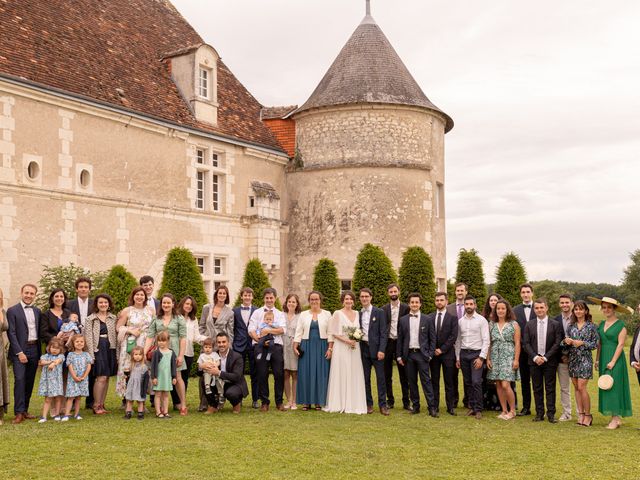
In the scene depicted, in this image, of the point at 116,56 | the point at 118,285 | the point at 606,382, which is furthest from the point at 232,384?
the point at 116,56

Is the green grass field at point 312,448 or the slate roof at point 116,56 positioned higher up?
the slate roof at point 116,56

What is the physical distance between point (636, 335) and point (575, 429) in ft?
5.17

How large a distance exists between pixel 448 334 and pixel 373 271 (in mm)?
8710

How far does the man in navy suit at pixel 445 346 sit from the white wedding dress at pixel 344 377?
3.66 ft

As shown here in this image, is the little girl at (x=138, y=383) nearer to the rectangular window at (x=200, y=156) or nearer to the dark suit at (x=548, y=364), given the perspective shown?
the dark suit at (x=548, y=364)

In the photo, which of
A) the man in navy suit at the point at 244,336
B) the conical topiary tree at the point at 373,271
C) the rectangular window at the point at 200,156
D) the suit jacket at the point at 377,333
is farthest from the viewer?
the rectangular window at the point at 200,156

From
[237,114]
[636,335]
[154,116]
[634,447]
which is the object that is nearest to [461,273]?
[237,114]

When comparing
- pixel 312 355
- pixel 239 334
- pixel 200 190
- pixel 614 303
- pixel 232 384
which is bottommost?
pixel 232 384

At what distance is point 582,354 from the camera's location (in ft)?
33.3

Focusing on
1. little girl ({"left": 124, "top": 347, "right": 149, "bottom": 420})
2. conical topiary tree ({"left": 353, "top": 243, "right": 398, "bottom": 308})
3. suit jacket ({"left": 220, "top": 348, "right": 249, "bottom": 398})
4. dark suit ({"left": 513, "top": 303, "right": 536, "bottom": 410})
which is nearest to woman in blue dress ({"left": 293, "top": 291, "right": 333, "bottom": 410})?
suit jacket ({"left": 220, "top": 348, "right": 249, "bottom": 398})

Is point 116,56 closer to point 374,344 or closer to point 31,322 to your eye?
point 31,322

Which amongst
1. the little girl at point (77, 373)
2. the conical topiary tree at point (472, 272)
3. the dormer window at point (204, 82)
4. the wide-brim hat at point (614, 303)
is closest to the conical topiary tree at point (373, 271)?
the conical topiary tree at point (472, 272)

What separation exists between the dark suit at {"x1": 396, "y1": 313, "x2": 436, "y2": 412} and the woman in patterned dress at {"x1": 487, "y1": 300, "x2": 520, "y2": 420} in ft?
2.84

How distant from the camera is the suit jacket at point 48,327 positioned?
9.98m
